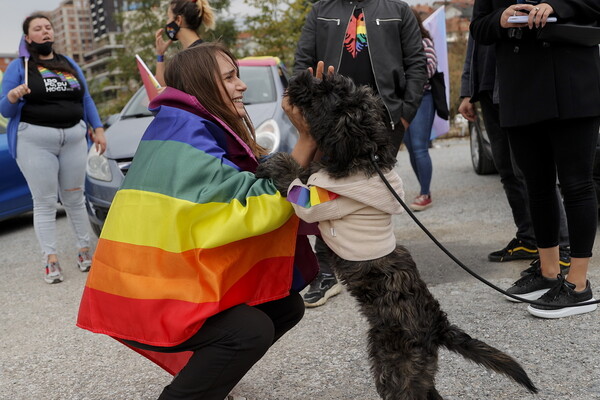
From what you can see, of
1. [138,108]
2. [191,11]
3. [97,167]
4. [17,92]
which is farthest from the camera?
[138,108]

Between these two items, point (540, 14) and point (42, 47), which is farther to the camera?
point (42, 47)

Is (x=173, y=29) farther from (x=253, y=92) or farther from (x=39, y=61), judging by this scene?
(x=253, y=92)

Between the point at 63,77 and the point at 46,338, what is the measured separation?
2.28m

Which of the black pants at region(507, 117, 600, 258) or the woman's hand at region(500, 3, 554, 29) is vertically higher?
the woman's hand at region(500, 3, 554, 29)

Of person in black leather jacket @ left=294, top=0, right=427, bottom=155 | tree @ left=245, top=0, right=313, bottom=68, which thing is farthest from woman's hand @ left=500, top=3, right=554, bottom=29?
tree @ left=245, top=0, right=313, bottom=68

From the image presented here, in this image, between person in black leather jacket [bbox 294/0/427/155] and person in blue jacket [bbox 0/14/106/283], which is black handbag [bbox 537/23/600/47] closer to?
person in black leather jacket [bbox 294/0/427/155]

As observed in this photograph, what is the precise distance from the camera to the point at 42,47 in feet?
16.1

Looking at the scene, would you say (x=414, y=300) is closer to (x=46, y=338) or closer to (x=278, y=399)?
(x=278, y=399)

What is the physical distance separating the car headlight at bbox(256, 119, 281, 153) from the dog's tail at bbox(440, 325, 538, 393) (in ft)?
11.5

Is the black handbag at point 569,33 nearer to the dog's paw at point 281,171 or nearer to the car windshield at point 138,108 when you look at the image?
the dog's paw at point 281,171

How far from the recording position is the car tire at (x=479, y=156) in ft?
26.0

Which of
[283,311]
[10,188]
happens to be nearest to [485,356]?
[283,311]

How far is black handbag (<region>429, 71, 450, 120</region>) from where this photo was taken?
19.7 feet

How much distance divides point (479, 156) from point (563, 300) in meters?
5.09
